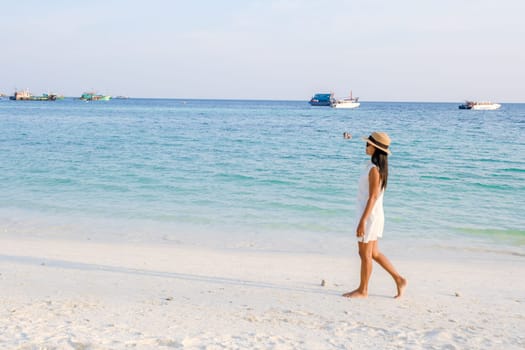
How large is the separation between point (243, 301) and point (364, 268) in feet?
4.26

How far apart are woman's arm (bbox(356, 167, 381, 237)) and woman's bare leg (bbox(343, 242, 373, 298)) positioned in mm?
239

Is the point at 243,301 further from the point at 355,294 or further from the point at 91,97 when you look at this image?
Answer: the point at 91,97

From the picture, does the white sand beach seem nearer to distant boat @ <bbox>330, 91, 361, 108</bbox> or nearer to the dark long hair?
the dark long hair

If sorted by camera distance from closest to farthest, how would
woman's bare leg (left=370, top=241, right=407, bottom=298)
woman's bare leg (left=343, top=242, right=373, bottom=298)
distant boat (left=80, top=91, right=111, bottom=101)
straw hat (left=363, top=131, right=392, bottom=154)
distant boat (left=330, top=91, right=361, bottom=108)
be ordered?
1. straw hat (left=363, top=131, right=392, bottom=154)
2. woman's bare leg (left=343, top=242, right=373, bottom=298)
3. woman's bare leg (left=370, top=241, right=407, bottom=298)
4. distant boat (left=330, top=91, right=361, bottom=108)
5. distant boat (left=80, top=91, right=111, bottom=101)

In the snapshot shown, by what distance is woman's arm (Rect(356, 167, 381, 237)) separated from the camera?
530cm

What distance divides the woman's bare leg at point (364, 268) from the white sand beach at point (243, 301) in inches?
4.5

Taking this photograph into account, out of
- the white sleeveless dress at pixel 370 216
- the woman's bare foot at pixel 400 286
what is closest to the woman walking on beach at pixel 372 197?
the white sleeveless dress at pixel 370 216

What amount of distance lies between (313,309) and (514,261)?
4364mm

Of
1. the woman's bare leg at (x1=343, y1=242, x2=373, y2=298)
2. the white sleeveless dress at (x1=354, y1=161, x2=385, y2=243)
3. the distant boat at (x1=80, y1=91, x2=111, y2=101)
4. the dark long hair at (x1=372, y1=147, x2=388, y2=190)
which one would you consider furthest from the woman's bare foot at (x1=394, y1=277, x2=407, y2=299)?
the distant boat at (x1=80, y1=91, x2=111, y2=101)

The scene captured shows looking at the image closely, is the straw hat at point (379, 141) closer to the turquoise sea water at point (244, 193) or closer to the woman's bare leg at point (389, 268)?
the woman's bare leg at point (389, 268)

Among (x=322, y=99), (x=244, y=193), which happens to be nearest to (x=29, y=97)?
(x=322, y=99)

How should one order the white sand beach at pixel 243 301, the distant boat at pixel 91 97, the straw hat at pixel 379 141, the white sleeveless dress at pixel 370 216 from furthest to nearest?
1. the distant boat at pixel 91 97
2. the white sleeveless dress at pixel 370 216
3. the straw hat at pixel 379 141
4. the white sand beach at pixel 243 301

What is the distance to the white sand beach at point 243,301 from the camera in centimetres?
439

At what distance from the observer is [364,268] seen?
5664 mm
